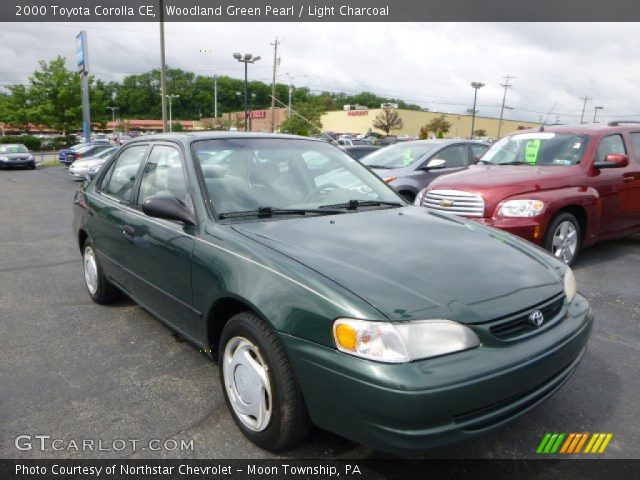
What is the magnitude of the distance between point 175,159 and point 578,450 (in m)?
2.85

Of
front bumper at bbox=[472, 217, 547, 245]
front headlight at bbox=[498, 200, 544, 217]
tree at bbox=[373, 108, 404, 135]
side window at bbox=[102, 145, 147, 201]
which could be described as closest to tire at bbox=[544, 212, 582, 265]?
front bumper at bbox=[472, 217, 547, 245]

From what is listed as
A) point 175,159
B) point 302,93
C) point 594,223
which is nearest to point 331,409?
point 175,159

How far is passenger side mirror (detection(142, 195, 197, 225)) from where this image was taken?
2766 mm

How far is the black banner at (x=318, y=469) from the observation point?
7.34ft

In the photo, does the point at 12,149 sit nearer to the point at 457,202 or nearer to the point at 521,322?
the point at 457,202

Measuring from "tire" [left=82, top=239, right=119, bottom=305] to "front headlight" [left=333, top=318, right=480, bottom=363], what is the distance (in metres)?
3.04

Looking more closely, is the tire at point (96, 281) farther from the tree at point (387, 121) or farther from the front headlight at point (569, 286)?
the tree at point (387, 121)

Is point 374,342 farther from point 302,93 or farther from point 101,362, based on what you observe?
point 302,93

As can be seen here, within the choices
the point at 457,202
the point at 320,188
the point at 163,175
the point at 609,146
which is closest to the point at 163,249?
the point at 163,175

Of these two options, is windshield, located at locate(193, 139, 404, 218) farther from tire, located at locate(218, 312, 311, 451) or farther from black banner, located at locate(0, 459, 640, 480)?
black banner, located at locate(0, 459, 640, 480)

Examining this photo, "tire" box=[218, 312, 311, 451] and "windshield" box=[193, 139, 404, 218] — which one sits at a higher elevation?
"windshield" box=[193, 139, 404, 218]

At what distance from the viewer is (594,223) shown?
5.73 metres

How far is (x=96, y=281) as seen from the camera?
14.5 ft

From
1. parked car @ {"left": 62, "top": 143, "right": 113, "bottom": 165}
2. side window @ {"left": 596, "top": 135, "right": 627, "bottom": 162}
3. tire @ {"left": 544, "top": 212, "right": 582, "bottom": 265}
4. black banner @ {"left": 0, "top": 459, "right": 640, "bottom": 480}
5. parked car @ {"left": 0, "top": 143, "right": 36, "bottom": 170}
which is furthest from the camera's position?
parked car @ {"left": 0, "top": 143, "right": 36, "bottom": 170}
